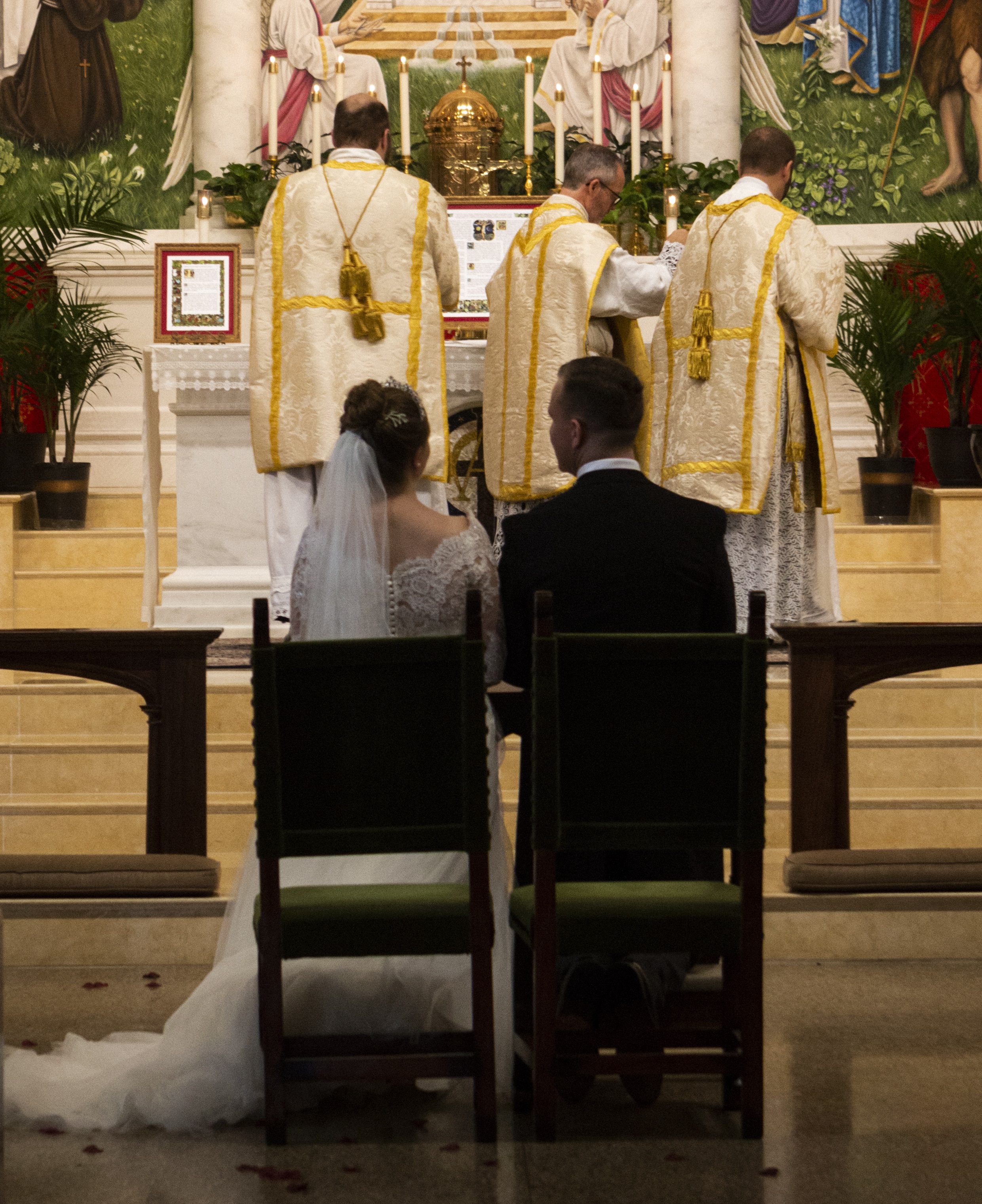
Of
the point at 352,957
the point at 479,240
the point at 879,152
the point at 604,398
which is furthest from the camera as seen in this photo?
the point at 879,152

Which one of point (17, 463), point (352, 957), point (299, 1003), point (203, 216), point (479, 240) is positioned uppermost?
point (203, 216)

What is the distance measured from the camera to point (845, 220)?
9.99m

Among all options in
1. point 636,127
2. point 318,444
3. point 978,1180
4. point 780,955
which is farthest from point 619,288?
point 978,1180

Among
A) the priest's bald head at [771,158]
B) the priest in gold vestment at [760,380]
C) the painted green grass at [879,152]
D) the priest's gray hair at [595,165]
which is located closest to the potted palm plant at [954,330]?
the painted green grass at [879,152]

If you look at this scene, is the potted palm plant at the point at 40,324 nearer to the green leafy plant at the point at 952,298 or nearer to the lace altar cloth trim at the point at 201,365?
the lace altar cloth trim at the point at 201,365

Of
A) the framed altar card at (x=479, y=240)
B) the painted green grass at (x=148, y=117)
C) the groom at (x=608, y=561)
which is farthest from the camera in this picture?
the painted green grass at (x=148, y=117)

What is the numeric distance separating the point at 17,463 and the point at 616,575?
233 inches

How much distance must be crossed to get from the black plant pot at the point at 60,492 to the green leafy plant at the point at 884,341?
151 inches

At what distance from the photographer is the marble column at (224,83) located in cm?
980

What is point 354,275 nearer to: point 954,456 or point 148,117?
point 954,456

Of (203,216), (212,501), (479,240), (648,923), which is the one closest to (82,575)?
(212,501)

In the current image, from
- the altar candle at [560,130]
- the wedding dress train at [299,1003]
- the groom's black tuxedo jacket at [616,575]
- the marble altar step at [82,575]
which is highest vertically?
the altar candle at [560,130]

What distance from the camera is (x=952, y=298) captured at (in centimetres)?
841

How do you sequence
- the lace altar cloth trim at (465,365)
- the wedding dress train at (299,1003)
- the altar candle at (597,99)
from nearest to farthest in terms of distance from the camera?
1. the wedding dress train at (299,1003)
2. the altar candle at (597,99)
3. the lace altar cloth trim at (465,365)
